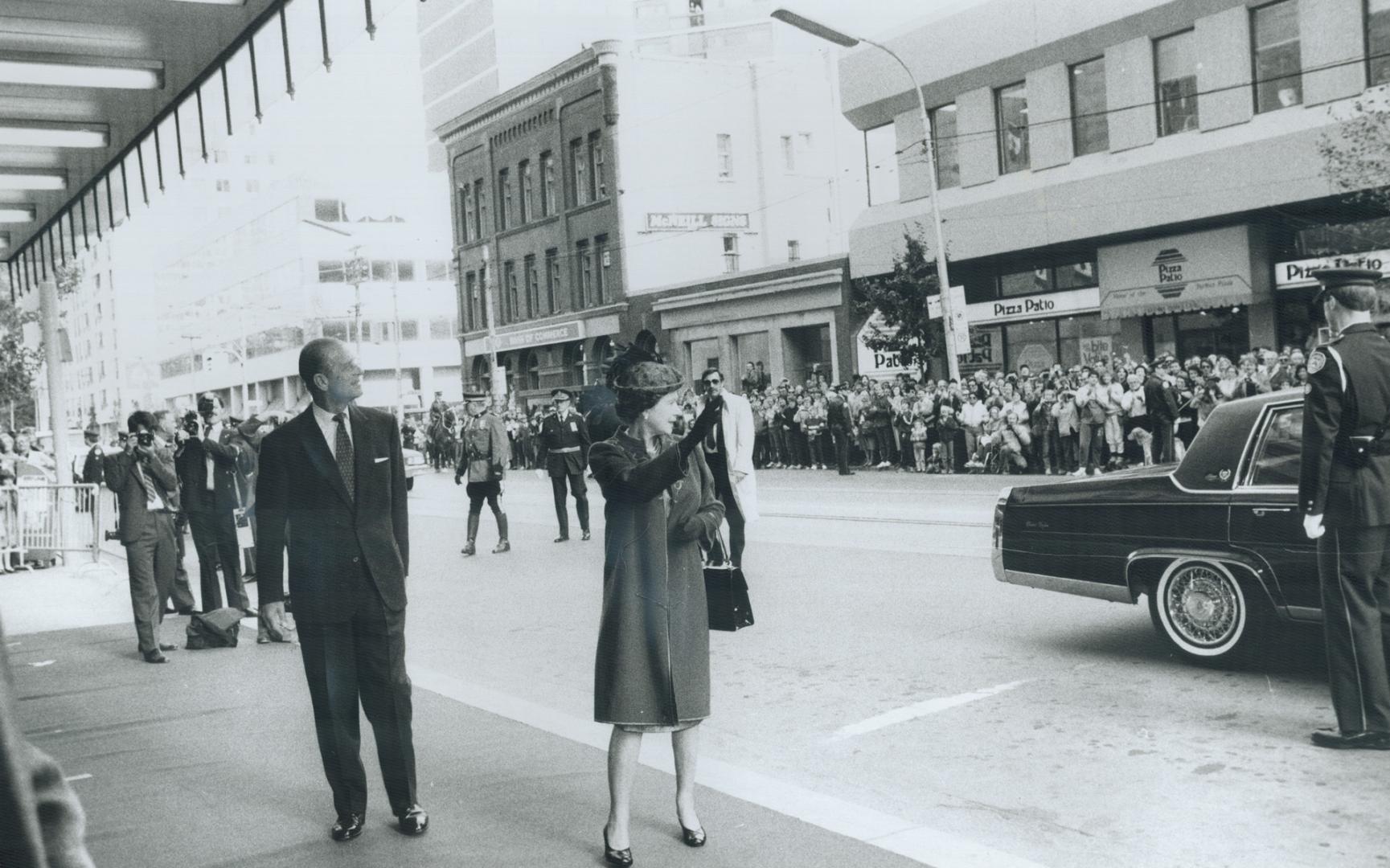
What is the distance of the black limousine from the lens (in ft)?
22.3

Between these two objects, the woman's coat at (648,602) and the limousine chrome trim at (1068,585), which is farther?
the limousine chrome trim at (1068,585)

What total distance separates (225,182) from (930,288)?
2006cm

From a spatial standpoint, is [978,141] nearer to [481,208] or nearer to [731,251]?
[731,251]

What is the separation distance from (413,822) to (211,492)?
6.61 m

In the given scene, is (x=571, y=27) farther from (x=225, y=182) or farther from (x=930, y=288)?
(x=225, y=182)

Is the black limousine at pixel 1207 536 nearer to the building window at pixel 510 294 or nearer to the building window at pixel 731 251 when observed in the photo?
the building window at pixel 731 251

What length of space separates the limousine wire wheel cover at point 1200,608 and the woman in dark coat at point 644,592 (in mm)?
3708

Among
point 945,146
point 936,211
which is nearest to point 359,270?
point 936,211

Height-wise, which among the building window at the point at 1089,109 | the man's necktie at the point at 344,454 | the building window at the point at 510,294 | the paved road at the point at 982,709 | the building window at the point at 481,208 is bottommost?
the paved road at the point at 982,709

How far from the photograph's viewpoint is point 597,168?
42688 mm

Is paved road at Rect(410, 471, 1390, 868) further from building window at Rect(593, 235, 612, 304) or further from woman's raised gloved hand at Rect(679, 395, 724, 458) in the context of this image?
building window at Rect(593, 235, 612, 304)

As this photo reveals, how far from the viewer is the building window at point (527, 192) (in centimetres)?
4547

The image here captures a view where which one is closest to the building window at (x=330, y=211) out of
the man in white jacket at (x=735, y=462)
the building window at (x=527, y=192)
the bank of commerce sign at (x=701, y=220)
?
the man in white jacket at (x=735, y=462)

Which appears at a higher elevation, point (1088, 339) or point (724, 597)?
point (1088, 339)
